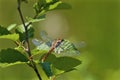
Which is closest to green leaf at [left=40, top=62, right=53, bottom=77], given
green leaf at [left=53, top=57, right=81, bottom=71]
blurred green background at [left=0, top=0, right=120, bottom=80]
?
green leaf at [left=53, top=57, right=81, bottom=71]

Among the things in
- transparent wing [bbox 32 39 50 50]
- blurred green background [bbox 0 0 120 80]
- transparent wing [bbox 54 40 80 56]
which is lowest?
blurred green background [bbox 0 0 120 80]

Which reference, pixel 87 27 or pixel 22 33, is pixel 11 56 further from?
pixel 87 27

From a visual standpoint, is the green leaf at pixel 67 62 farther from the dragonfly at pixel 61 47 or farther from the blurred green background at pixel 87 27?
the blurred green background at pixel 87 27

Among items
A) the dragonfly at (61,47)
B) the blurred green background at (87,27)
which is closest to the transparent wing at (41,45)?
the dragonfly at (61,47)

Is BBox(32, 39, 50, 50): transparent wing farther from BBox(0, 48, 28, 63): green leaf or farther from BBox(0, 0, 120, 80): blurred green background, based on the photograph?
BBox(0, 0, 120, 80): blurred green background

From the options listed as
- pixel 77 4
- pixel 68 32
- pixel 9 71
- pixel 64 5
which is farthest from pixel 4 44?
pixel 64 5

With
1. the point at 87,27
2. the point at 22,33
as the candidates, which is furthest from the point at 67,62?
the point at 87,27
